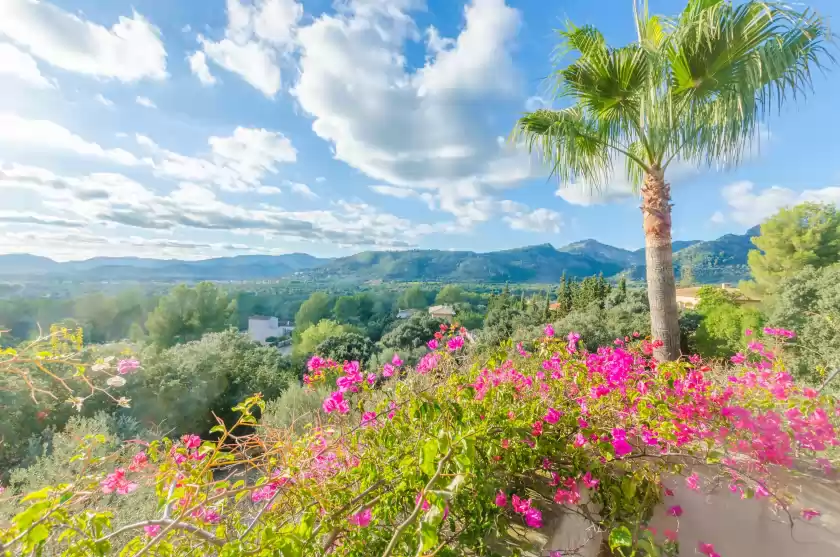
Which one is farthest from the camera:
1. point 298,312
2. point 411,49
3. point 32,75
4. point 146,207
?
point 298,312

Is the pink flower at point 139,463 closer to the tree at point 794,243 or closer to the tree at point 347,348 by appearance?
the tree at point 347,348

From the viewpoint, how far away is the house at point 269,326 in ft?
86.1

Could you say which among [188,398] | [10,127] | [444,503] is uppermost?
[10,127]

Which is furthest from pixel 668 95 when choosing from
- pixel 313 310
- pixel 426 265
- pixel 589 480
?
pixel 426 265

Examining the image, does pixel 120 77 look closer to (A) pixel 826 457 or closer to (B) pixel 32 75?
(B) pixel 32 75

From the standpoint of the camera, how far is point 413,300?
1318 inches

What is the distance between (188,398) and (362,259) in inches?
1631

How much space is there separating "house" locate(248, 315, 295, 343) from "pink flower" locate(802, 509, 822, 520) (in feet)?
92.8

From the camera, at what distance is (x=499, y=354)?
5.53 feet

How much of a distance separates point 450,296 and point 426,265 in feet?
57.2

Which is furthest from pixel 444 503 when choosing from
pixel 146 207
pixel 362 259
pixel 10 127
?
pixel 362 259

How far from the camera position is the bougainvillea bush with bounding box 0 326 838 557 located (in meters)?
0.92

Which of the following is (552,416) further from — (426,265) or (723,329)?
(426,265)

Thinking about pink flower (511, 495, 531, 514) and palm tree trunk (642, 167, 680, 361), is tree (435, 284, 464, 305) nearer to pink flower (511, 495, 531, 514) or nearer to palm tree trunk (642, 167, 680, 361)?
palm tree trunk (642, 167, 680, 361)
